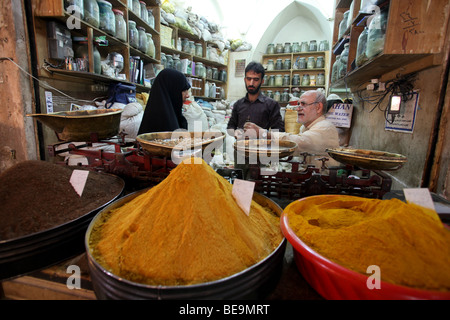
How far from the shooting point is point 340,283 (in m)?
0.45

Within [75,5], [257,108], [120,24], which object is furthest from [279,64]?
[75,5]

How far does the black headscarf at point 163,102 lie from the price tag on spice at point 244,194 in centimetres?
142

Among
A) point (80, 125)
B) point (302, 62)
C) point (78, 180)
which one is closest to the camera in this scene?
point (78, 180)

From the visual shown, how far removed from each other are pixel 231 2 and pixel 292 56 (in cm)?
179

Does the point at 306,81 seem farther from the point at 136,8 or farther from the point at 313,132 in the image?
the point at 313,132

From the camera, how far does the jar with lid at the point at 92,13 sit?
189 centimetres

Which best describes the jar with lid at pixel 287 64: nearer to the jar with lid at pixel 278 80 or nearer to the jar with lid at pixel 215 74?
the jar with lid at pixel 278 80

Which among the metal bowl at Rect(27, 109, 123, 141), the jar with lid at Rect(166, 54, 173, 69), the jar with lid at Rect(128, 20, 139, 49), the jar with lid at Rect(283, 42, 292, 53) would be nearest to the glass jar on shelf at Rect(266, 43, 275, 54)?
the jar with lid at Rect(283, 42, 292, 53)

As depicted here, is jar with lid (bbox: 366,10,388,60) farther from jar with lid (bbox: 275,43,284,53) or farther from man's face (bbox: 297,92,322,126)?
jar with lid (bbox: 275,43,284,53)

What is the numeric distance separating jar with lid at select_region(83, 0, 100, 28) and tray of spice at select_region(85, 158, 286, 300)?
199 centimetres

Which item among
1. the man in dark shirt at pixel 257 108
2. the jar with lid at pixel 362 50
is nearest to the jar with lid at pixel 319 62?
the man in dark shirt at pixel 257 108

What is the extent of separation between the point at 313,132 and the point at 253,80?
0.92m

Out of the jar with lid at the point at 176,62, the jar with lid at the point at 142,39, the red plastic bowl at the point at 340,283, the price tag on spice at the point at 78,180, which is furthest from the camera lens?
the jar with lid at the point at 176,62
